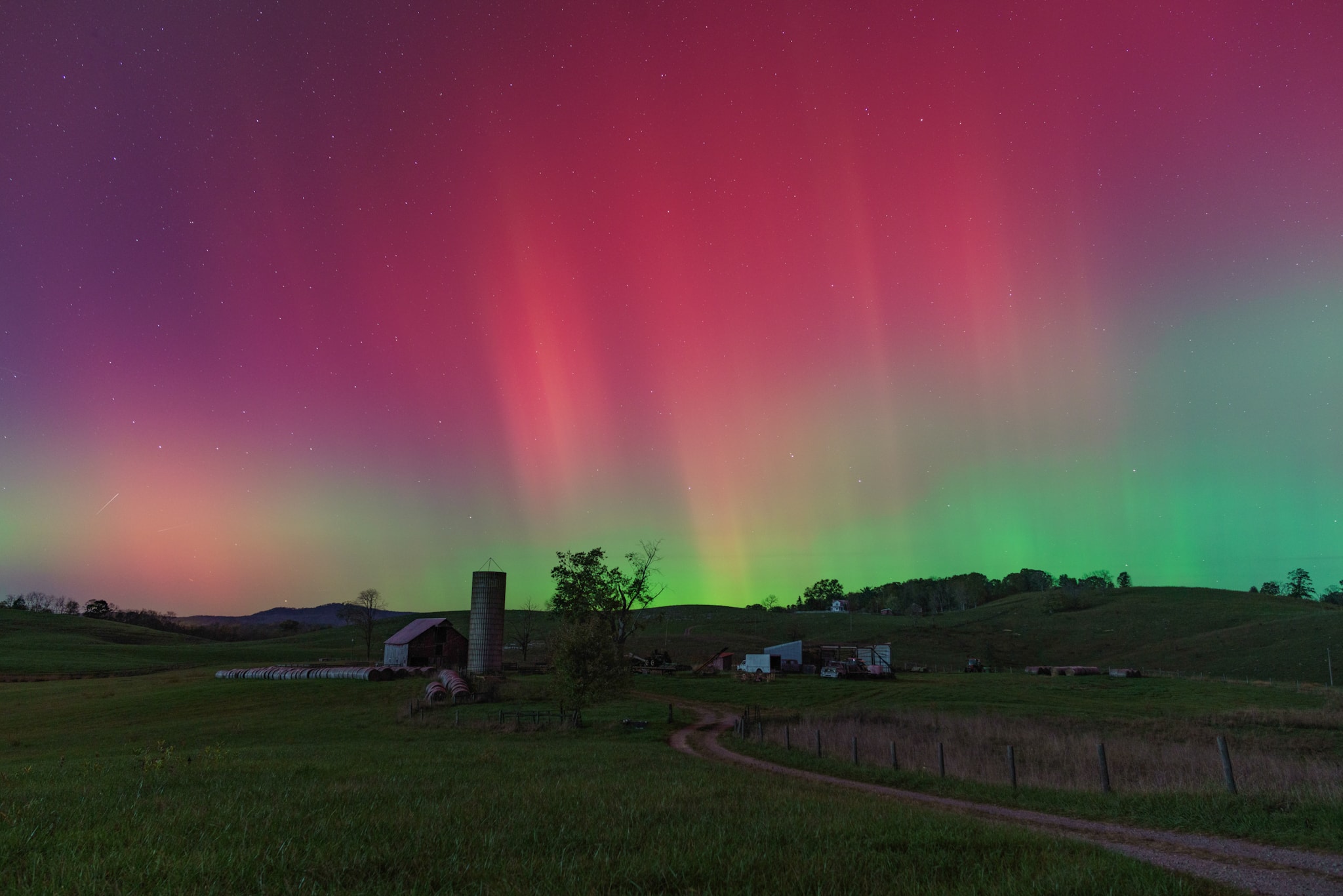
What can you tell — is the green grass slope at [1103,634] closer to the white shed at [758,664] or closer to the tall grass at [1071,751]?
the white shed at [758,664]

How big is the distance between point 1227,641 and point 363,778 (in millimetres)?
140832

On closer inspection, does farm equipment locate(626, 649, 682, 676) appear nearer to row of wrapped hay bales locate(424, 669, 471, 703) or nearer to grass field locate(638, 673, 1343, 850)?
grass field locate(638, 673, 1343, 850)

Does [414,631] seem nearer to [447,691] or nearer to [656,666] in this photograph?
[656,666]

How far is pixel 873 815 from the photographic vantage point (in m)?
11.3

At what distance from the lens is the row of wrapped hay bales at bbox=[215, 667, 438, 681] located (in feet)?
226

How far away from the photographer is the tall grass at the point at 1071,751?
22.5 m

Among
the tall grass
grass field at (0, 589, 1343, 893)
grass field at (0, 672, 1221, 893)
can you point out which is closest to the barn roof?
grass field at (0, 589, 1343, 893)

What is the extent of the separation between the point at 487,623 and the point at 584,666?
3799cm

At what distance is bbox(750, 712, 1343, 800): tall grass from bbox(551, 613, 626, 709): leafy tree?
10220 millimetres

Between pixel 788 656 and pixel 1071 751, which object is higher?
pixel 788 656

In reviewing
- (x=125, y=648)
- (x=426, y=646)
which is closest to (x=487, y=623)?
(x=426, y=646)

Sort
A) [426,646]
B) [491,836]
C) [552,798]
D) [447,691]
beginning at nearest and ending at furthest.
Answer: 1. [491,836]
2. [552,798]
3. [447,691]
4. [426,646]

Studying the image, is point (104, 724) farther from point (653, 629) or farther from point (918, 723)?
point (653, 629)

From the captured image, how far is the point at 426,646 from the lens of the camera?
87625 millimetres
